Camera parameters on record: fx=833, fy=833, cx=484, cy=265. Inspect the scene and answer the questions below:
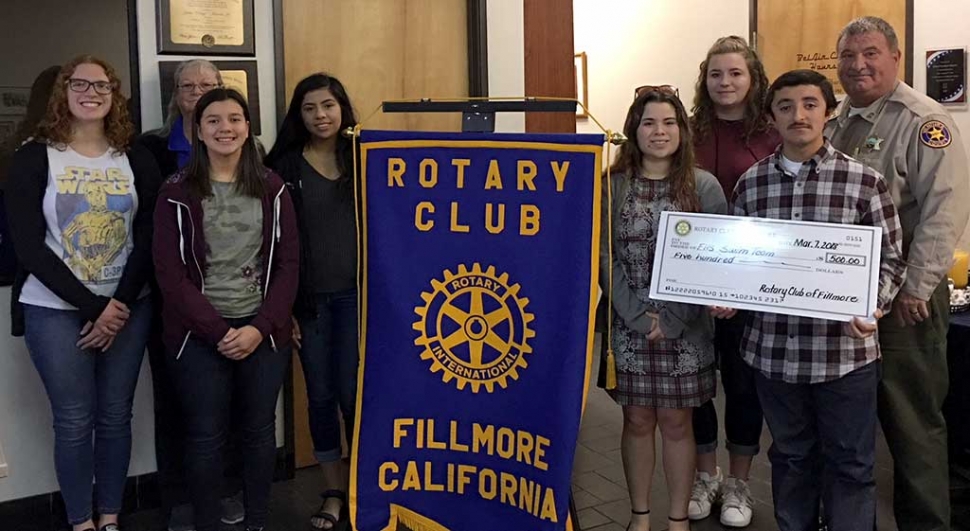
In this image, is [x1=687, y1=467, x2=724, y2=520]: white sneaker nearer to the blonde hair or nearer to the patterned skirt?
the patterned skirt

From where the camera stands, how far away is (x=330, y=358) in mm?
2676

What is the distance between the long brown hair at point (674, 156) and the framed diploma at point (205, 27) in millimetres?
1524

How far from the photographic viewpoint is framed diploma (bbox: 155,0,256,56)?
2.91m

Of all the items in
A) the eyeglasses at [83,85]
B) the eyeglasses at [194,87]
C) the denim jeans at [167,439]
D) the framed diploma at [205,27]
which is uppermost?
the framed diploma at [205,27]

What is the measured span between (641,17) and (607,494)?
3.56 meters

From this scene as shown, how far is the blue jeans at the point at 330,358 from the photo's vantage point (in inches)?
103

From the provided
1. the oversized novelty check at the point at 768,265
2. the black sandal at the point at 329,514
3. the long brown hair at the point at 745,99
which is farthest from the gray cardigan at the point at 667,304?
the black sandal at the point at 329,514

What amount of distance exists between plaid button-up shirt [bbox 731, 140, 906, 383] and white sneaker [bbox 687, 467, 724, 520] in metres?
0.75

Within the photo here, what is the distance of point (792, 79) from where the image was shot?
219cm

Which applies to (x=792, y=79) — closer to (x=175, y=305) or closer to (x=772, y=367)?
(x=772, y=367)

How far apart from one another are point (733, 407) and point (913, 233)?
0.80 meters

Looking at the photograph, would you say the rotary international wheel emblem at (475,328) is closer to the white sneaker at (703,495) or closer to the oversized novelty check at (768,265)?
the oversized novelty check at (768,265)

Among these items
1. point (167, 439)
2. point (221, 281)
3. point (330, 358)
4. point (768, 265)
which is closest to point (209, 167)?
point (221, 281)

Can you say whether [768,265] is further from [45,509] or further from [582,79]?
[582,79]
